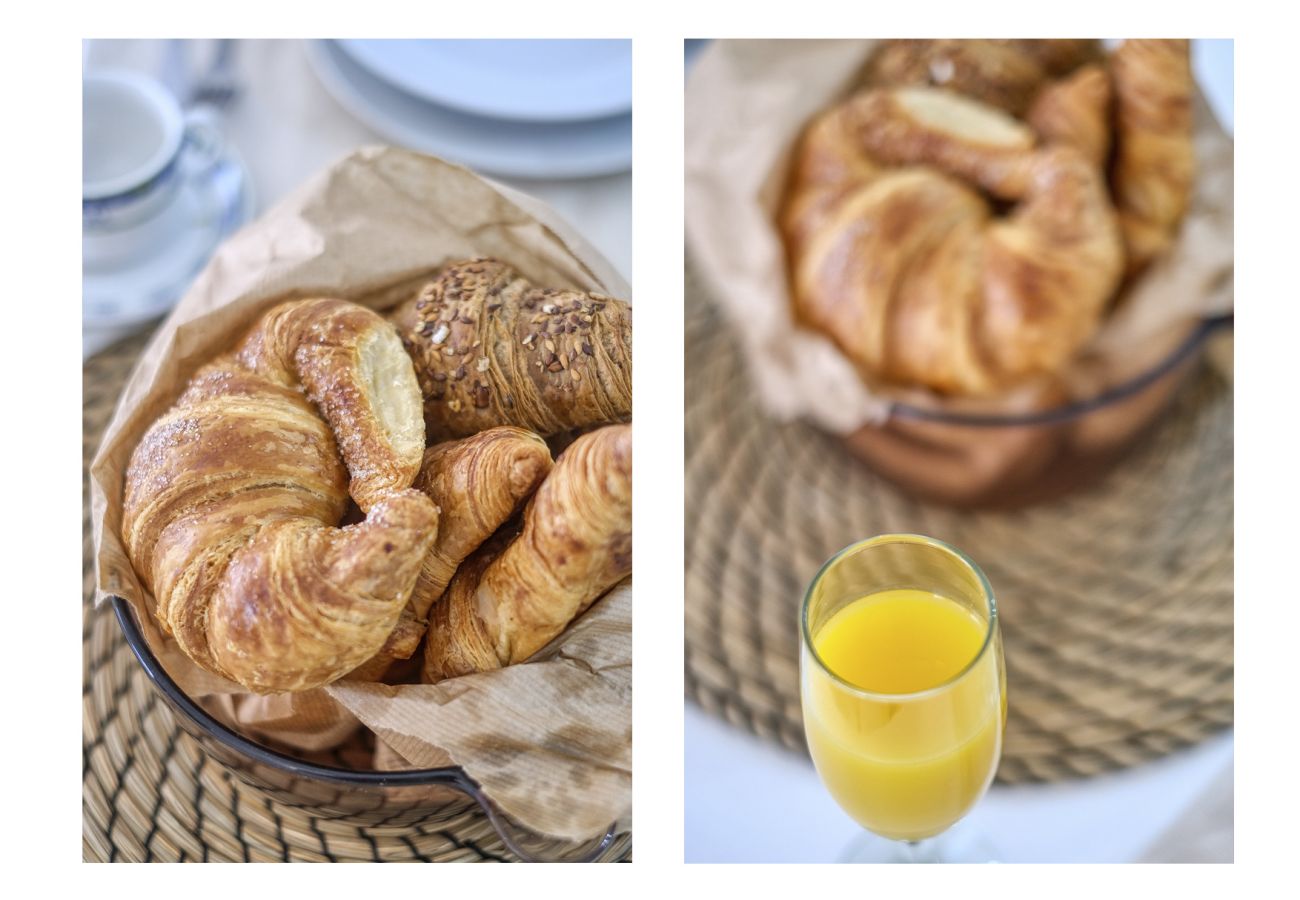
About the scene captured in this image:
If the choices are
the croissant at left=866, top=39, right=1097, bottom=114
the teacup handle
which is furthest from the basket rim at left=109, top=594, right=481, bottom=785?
the croissant at left=866, top=39, right=1097, bottom=114

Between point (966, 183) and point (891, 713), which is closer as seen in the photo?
point (891, 713)

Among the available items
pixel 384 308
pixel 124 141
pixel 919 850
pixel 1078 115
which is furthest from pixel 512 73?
pixel 919 850

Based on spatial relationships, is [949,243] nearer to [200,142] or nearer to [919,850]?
[919,850]

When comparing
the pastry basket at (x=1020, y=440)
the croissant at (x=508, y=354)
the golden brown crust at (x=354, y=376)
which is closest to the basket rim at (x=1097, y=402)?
the pastry basket at (x=1020, y=440)

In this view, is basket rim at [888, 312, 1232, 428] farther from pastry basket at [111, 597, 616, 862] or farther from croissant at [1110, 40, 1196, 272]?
pastry basket at [111, 597, 616, 862]
